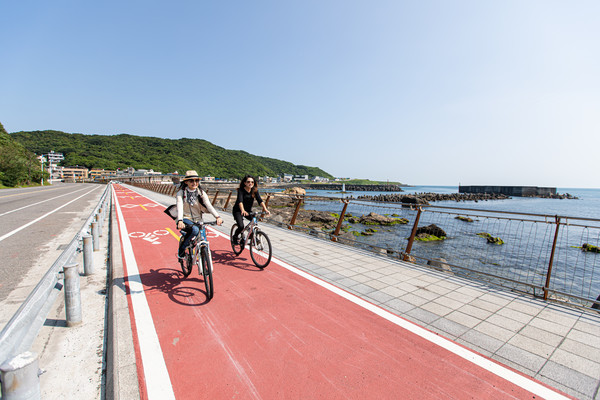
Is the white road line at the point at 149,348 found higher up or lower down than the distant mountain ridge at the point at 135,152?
lower down

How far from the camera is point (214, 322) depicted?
3598 millimetres

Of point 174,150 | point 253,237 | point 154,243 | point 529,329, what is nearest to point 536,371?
point 529,329

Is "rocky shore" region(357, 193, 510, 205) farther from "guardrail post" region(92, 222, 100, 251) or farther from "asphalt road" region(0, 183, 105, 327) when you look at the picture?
"guardrail post" region(92, 222, 100, 251)

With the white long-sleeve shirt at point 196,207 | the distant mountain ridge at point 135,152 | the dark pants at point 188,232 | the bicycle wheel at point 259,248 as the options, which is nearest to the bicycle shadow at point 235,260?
the bicycle wheel at point 259,248

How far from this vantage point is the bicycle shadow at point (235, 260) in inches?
231

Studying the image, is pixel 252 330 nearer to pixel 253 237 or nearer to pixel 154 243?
pixel 253 237

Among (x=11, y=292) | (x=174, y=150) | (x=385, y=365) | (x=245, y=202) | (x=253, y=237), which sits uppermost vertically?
(x=174, y=150)

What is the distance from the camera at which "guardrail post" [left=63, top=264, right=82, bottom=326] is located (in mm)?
3324

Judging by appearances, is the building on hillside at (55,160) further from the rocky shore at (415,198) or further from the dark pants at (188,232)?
the dark pants at (188,232)

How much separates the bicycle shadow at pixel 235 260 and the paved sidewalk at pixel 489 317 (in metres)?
0.88

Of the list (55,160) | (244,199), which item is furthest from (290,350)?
(55,160)

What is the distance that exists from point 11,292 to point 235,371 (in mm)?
4455

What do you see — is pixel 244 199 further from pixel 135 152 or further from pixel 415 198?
pixel 135 152

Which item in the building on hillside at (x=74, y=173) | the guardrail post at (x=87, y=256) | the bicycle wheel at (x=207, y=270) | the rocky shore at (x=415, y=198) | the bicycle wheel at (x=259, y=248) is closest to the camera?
the bicycle wheel at (x=207, y=270)
